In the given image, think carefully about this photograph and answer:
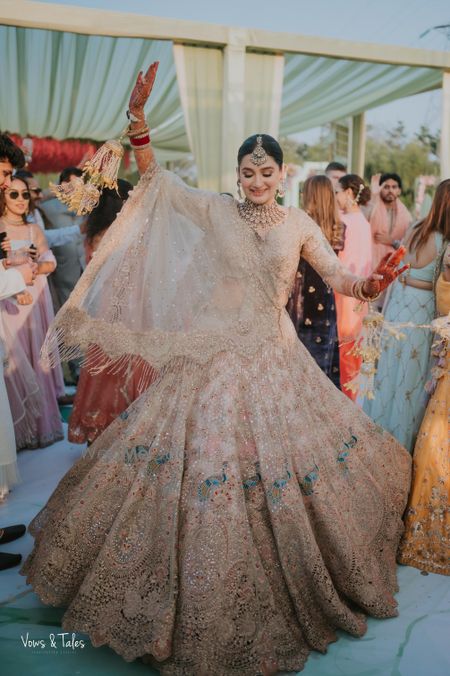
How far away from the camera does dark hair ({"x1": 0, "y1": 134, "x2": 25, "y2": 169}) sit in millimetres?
3293

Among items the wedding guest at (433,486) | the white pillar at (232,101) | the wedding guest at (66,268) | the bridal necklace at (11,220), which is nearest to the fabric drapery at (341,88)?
the white pillar at (232,101)

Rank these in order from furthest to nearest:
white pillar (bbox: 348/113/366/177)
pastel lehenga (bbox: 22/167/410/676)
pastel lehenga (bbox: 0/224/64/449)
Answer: white pillar (bbox: 348/113/366/177) < pastel lehenga (bbox: 0/224/64/449) < pastel lehenga (bbox: 22/167/410/676)

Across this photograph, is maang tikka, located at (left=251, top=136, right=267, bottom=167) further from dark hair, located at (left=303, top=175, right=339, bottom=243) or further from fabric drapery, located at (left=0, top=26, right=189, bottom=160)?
fabric drapery, located at (left=0, top=26, right=189, bottom=160)

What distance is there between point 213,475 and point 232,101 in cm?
568

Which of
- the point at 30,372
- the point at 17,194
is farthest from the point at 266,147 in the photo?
the point at 30,372

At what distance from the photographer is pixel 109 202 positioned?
412 centimetres

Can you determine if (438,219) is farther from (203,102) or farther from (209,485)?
(203,102)

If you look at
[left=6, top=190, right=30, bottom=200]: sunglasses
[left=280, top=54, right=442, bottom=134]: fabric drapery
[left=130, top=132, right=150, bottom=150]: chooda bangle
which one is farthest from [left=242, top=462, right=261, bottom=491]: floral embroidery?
[left=280, top=54, right=442, bottom=134]: fabric drapery

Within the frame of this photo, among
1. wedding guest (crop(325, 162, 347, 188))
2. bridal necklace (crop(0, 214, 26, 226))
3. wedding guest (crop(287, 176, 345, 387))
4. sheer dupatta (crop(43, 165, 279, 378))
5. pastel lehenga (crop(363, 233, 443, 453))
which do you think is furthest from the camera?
wedding guest (crop(325, 162, 347, 188))

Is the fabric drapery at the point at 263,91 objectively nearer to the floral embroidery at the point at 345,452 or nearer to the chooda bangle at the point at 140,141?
the chooda bangle at the point at 140,141

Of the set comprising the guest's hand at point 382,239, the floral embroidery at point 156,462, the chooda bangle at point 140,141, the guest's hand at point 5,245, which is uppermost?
the chooda bangle at point 140,141

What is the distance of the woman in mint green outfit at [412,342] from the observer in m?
3.47

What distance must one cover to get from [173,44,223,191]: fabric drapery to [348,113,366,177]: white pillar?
2.58 metres

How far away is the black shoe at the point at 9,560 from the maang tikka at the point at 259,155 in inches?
78.8
